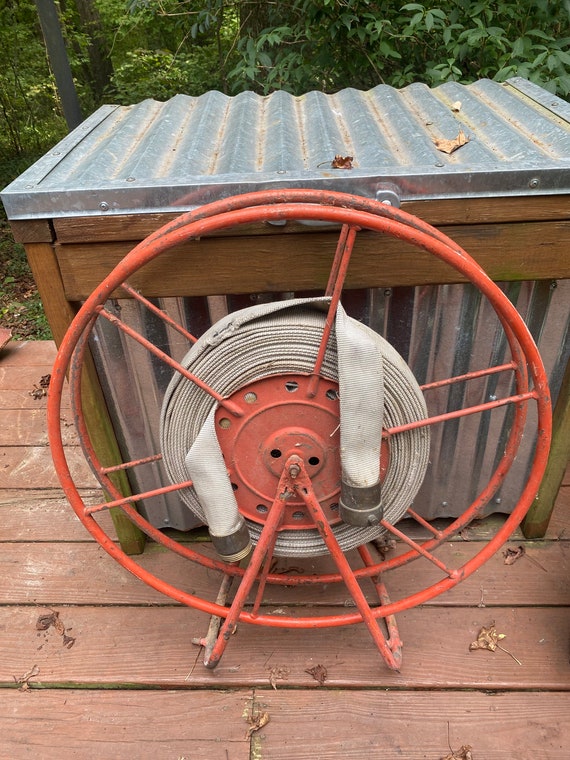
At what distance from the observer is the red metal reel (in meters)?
1.32

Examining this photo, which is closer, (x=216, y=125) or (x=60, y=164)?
(x=60, y=164)

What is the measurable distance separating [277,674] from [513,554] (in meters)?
0.89

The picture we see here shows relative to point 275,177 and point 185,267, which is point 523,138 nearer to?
point 275,177

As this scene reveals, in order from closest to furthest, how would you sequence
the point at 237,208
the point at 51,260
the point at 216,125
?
the point at 237,208 → the point at 51,260 → the point at 216,125

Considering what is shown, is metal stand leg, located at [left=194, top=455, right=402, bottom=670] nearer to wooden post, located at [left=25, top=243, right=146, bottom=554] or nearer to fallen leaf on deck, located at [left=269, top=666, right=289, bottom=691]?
fallen leaf on deck, located at [left=269, top=666, right=289, bottom=691]

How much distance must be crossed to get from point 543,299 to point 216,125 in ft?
3.64

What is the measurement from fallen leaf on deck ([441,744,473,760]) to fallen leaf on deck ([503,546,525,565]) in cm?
61

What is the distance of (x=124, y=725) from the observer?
60.1 inches

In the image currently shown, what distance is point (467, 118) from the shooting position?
166 centimetres

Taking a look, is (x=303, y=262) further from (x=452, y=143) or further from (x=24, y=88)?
(x=24, y=88)

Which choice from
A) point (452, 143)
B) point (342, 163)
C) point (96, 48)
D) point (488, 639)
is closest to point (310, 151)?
point (342, 163)

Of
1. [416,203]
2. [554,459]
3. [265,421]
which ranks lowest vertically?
[554,459]

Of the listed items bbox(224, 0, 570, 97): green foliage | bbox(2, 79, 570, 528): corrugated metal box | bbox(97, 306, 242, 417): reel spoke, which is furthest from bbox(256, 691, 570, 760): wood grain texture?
bbox(224, 0, 570, 97): green foliage

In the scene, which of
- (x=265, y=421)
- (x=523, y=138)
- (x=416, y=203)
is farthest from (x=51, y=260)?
(x=523, y=138)
